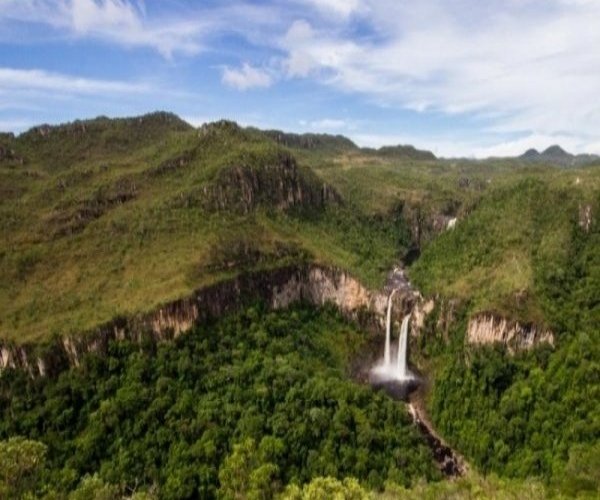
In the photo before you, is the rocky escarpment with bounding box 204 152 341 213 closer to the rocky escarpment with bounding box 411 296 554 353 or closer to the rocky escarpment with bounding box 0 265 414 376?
the rocky escarpment with bounding box 0 265 414 376

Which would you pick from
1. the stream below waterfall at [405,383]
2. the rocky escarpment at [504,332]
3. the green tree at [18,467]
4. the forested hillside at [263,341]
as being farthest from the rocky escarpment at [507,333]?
the green tree at [18,467]

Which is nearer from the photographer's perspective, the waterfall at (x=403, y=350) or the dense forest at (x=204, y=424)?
the dense forest at (x=204, y=424)

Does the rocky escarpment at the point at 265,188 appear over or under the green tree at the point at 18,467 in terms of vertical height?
over

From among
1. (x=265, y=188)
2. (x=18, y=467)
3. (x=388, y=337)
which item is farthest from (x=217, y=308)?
(x=18, y=467)

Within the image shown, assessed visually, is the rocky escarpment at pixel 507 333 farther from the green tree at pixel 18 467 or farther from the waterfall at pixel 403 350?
the green tree at pixel 18 467

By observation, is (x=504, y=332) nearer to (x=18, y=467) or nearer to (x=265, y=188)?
(x=265, y=188)

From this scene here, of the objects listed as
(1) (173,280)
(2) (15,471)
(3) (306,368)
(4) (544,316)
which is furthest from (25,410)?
(4) (544,316)

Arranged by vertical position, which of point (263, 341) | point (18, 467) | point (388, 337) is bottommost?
point (18, 467)

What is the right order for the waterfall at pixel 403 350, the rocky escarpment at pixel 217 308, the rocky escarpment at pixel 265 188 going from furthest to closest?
the rocky escarpment at pixel 265 188
the waterfall at pixel 403 350
the rocky escarpment at pixel 217 308
